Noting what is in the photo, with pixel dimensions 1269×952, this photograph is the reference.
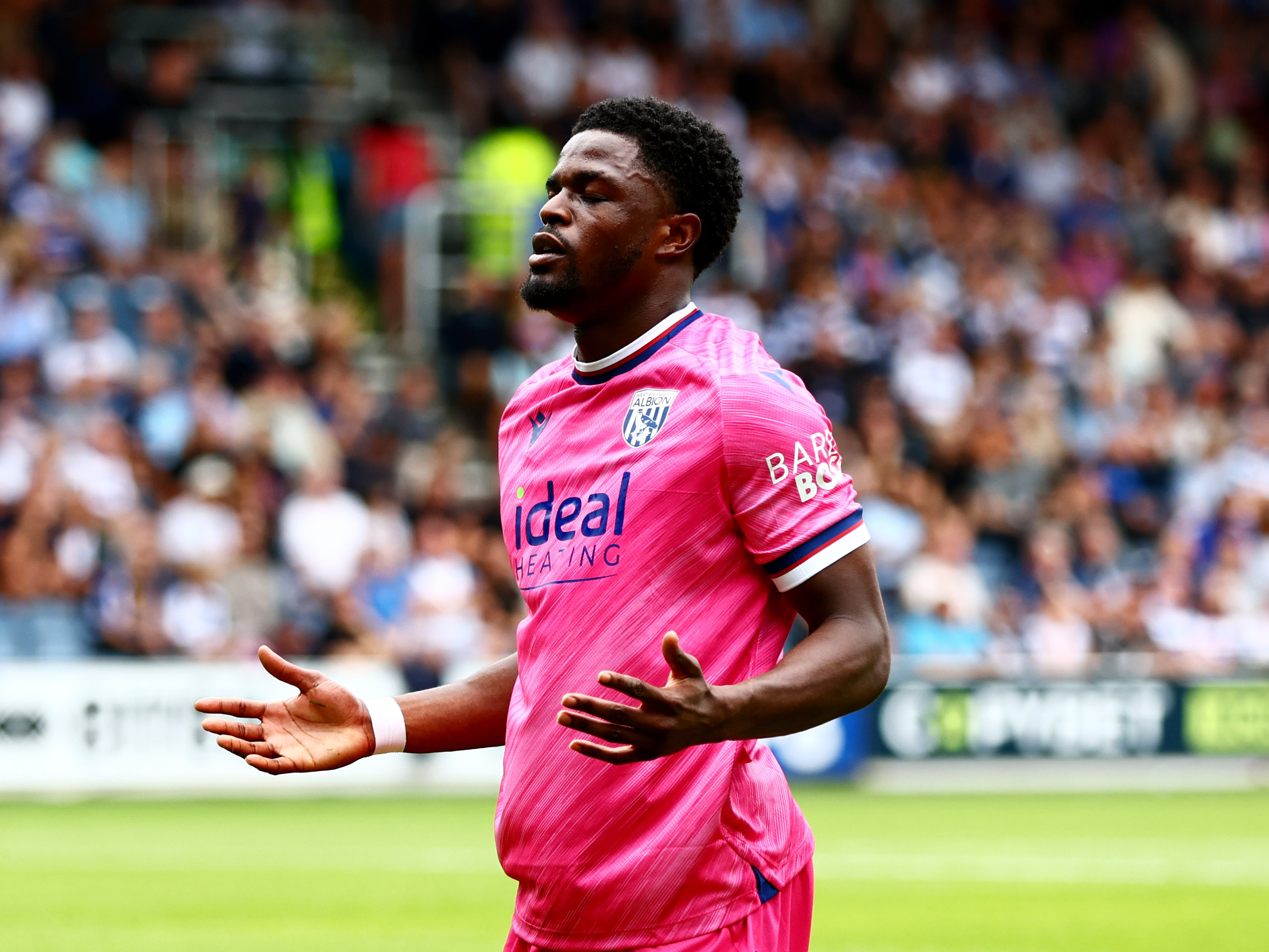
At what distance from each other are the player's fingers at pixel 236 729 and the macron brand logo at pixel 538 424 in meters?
0.71

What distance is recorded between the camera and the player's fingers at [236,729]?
3.29 m

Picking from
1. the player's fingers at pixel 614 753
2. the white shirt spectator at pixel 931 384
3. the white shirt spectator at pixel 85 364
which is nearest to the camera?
the player's fingers at pixel 614 753

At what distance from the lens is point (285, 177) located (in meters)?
16.9

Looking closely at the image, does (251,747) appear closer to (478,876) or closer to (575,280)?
(575,280)

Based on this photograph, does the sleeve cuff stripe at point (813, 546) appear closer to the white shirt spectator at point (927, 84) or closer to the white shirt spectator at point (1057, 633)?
the white shirt spectator at point (1057, 633)

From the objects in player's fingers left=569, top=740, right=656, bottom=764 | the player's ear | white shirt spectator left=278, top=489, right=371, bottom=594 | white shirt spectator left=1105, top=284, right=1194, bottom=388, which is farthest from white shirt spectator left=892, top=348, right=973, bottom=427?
player's fingers left=569, top=740, right=656, bottom=764

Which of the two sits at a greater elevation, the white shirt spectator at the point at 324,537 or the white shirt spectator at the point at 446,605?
the white shirt spectator at the point at 324,537

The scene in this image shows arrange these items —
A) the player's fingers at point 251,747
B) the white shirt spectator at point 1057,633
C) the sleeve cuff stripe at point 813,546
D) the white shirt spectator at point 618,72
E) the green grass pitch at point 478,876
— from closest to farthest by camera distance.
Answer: the sleeve cuff stripe at point 813,546 < the player's fingers at point 251,747 < the green grass pitch at point 478,876 < the white shirt spectator at point 1057,633 < the white shirt spectator at point 618,72

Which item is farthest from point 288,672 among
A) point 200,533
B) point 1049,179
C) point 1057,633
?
point 1049,179

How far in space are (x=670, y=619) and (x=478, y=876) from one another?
698 cm

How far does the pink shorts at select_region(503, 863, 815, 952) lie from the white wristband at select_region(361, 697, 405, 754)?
17.5 inches

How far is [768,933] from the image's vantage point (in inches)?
125

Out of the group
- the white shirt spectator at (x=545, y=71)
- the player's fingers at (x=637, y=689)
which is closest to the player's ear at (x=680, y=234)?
the player's fingers at (x=637, y=689)

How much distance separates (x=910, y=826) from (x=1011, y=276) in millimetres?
8145
